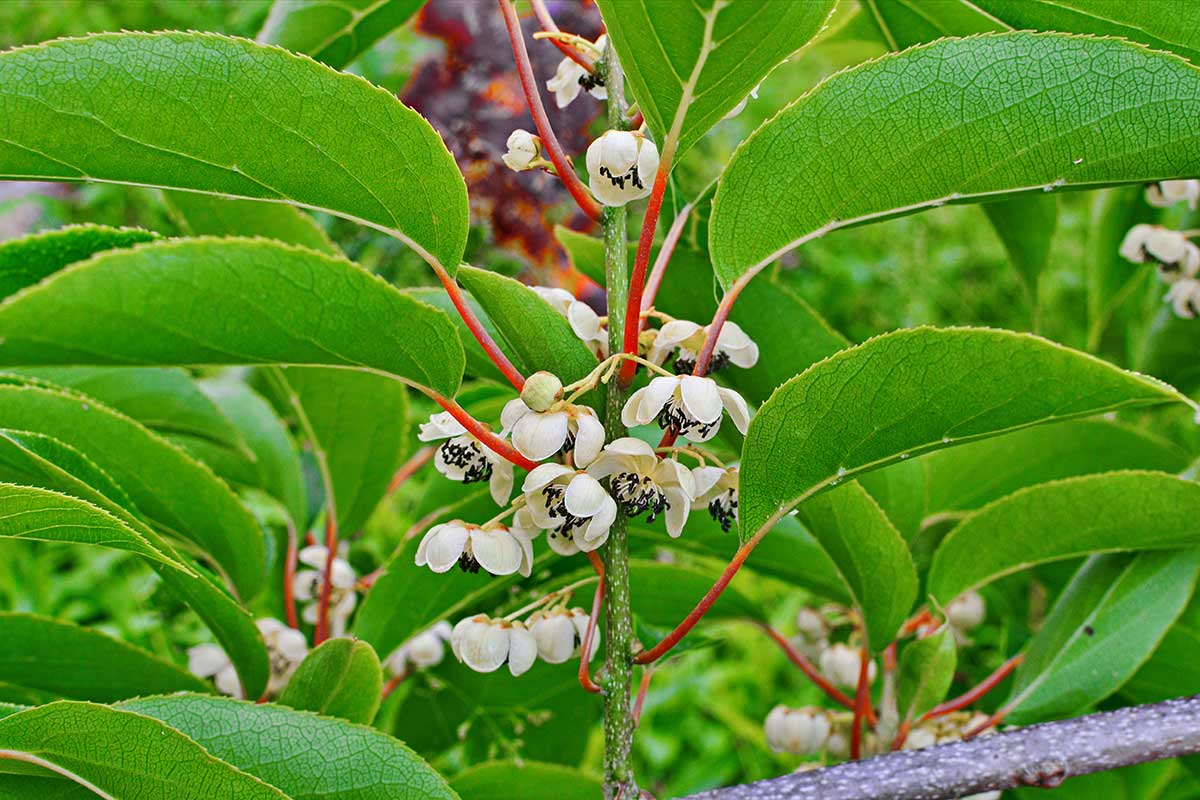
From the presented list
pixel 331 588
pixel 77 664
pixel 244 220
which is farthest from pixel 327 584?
pixel 244 220

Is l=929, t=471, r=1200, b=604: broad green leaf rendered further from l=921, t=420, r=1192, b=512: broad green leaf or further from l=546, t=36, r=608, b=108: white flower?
l=546, t=36, r=608, b=108: white flower

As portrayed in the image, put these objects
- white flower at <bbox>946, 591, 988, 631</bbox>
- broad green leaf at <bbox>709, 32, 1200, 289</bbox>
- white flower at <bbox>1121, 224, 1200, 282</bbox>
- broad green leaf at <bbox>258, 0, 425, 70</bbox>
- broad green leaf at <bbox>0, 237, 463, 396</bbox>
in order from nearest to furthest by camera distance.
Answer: broad green leaf at <bbox>0, 237, 463, 396</bbox>, broad green leaf at <bbox>709, 32, 1200, 289</bbox>, broad green leaf at <bbox>258, 0, 425, 70</bbox>, white flower at <bbox>1121, 224, 1200, 282</bbox>, white flower at <bbox>946, 591, 988, 631</bbox>

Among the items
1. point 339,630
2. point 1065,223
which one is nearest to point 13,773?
point 339,630

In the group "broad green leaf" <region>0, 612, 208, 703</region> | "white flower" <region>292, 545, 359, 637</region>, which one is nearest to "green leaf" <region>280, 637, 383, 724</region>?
"broad green leaf" <region>0, 612, 208, 703</region>

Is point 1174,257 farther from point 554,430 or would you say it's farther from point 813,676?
point 554,430

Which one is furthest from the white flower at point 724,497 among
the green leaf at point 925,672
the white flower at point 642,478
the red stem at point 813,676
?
the red stem at point 813,676

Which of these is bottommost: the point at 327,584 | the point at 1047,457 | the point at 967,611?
the point at 967,611

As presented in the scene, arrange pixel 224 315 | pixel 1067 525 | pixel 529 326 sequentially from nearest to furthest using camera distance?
1. pixel 224 315
2. pixel 529 326
3. pixel 1067 525

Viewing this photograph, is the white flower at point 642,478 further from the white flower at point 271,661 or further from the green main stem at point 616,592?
the white flower at point 271,661
